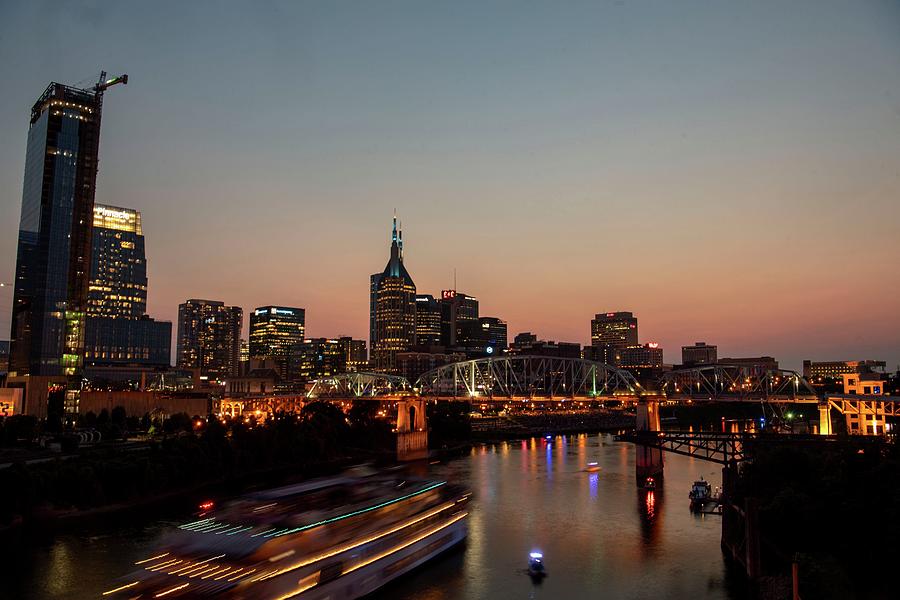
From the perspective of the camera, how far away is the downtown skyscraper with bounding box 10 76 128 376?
124m

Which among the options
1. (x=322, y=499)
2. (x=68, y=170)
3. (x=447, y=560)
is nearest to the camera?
(x=322, y=499)

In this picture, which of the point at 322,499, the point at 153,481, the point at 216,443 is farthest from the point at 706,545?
the point at 216,443

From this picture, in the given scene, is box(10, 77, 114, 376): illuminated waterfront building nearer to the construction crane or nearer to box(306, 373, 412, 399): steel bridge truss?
the construction crane

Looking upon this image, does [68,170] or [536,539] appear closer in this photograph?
[536,539]

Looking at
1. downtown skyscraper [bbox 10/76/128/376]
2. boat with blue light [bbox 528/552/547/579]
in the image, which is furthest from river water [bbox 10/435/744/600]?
downtown skyscraper [bbox 10/76/128/376]

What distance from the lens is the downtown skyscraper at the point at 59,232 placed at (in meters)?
124

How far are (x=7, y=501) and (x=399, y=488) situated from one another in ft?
93.7

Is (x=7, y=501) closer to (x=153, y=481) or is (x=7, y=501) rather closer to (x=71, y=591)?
(x=153, y=481)

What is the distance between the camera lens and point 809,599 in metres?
26.3

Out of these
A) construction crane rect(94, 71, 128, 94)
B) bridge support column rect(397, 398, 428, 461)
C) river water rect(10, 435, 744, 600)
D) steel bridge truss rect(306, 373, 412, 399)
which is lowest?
river water rect(10, 435, 744, 600)

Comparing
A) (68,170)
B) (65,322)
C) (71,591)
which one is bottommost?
(71,591)

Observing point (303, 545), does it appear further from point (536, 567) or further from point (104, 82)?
point (104, 82)

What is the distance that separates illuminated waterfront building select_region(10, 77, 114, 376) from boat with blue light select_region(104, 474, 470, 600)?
10979 centimetres

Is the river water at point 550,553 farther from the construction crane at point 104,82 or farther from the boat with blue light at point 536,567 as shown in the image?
the construction crane at point 104,82
